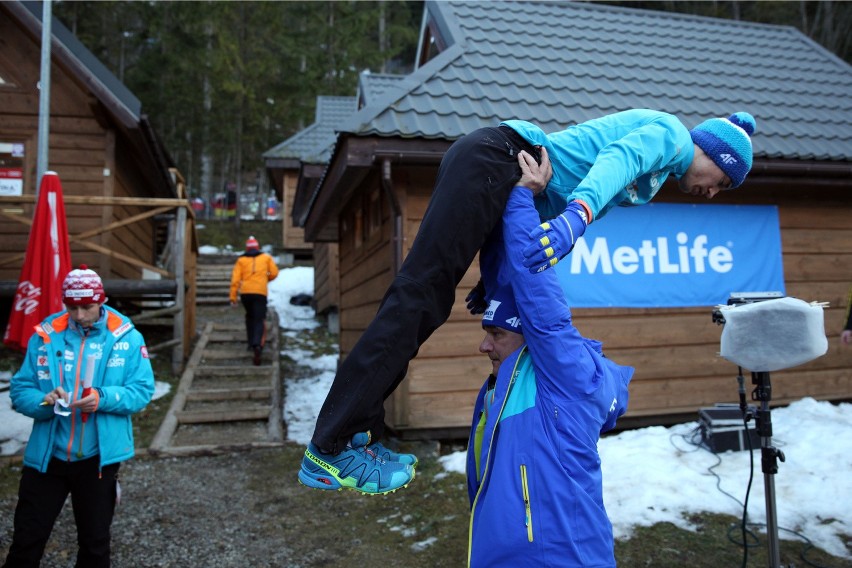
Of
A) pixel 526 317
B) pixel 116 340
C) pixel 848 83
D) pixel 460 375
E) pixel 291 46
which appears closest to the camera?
pixel 526 317

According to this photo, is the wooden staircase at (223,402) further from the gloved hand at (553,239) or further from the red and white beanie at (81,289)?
the gloved hand at (553,239)

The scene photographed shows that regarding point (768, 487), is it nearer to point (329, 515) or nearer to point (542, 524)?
point (542, 524)

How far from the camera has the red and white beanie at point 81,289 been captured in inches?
139

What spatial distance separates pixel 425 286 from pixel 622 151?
34.5 inches

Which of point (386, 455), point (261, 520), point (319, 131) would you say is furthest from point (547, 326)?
point (319, 131)

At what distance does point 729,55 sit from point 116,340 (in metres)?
9.23

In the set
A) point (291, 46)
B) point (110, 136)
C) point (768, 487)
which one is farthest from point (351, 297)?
point (291, 46)

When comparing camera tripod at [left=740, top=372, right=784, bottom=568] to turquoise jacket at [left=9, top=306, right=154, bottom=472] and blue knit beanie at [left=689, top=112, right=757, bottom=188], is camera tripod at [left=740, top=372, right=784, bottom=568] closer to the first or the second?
blue knit beanie at [left=689, top=112, right=757, bottom=188]

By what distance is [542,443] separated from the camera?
1.97 m

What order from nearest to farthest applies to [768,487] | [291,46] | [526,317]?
[526,317]
[768,487]
[291,46]

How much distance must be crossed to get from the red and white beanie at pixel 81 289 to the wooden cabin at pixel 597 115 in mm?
2848

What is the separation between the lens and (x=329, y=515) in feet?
17.3

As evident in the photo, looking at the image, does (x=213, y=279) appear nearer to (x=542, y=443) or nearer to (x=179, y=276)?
(x=179, y=276)

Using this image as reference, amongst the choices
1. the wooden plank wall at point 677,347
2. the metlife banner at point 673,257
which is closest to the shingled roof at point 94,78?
the wooden plank wall at point 677,347
